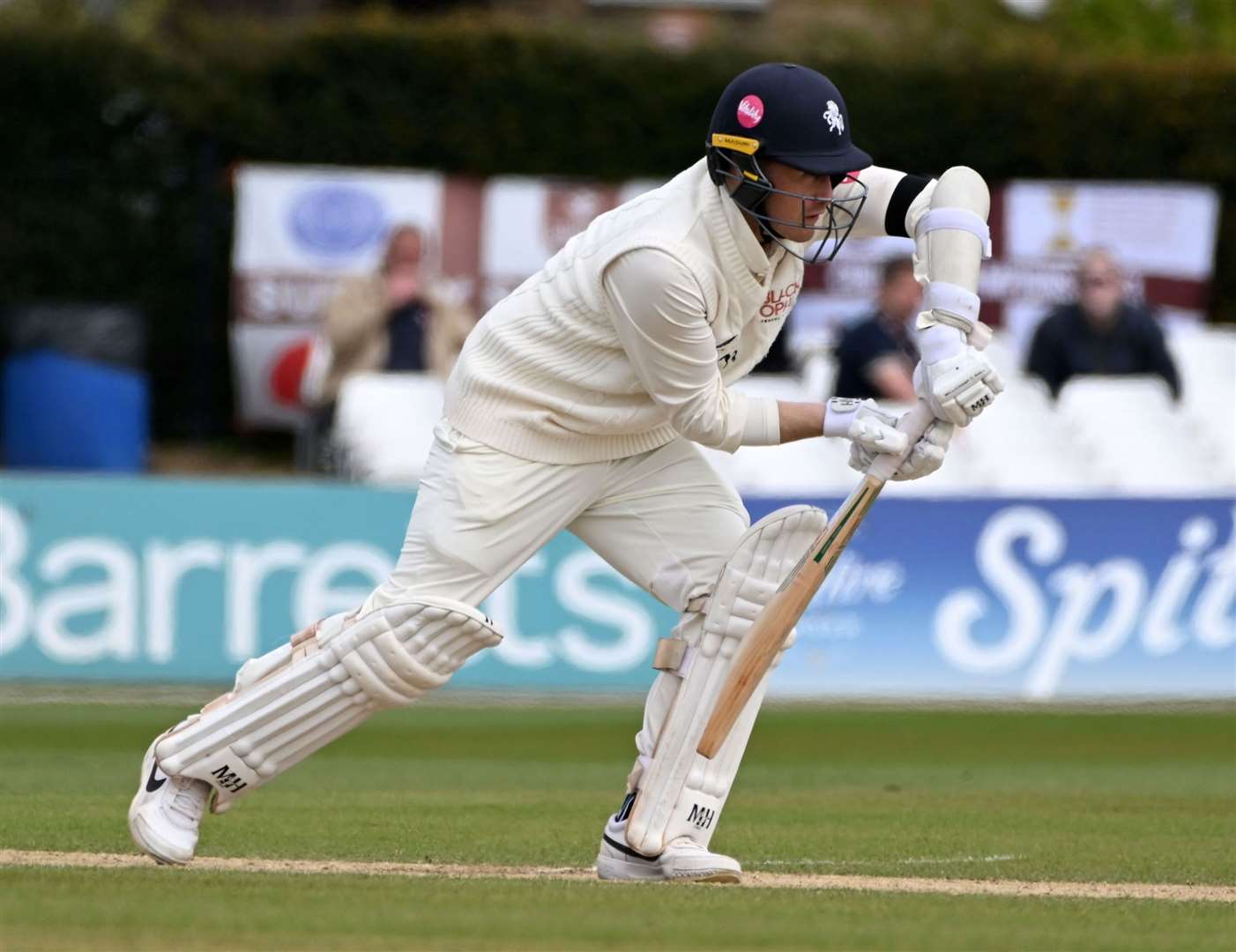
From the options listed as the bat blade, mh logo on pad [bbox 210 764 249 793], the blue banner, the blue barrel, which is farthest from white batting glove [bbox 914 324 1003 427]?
the blue barrel

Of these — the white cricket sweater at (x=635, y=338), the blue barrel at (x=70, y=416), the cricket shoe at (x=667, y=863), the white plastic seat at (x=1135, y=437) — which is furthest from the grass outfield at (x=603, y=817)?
the blue barrel at (x=70, y=416)

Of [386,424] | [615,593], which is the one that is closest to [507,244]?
[386,424]

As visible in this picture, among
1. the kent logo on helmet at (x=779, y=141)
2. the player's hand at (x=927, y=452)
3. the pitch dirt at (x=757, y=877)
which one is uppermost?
the kent logo on helmet at (x=779, y=141)

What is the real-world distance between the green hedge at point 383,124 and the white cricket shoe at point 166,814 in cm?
1052

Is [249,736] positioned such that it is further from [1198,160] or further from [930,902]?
[1198,160]

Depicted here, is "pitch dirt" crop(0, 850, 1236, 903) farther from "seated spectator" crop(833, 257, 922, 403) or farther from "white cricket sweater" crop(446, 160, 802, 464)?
"seated spectator" crop(833, 257, 922, 403)

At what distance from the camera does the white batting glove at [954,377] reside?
16.5ft

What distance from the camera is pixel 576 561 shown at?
32.5ft

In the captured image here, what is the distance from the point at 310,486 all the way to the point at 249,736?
4.77 metres

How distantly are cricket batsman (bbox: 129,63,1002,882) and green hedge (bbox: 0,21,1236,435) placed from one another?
34.7 feet

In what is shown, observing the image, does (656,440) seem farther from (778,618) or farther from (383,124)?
(383,124)

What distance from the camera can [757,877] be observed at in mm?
5395

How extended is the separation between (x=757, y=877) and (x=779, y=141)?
67.0 inches

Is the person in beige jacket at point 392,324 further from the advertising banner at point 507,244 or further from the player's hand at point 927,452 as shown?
the player's hand at point 927,452
